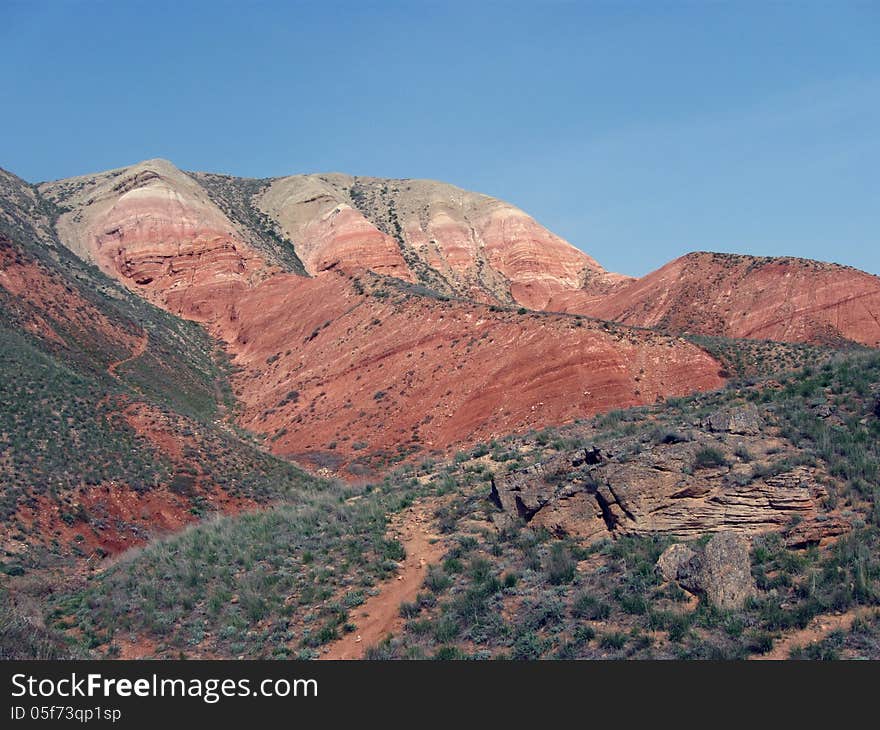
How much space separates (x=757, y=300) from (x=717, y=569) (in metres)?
53.1

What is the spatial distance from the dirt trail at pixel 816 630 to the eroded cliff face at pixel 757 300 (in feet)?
154

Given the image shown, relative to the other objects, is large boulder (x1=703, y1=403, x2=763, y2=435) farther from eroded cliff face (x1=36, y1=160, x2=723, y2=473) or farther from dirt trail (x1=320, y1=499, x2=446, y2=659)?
eroded cliff face (x1=36, y1=160, x2=723, y2=473)

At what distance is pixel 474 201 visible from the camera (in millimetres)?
99438

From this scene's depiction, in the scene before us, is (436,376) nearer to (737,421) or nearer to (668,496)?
(737,421)

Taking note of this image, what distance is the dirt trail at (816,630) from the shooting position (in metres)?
10.1

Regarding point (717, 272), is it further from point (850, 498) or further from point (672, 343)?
point (850, 498)

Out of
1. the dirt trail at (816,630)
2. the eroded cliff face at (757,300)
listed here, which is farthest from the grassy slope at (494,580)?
the eroded cliff face at (757,300)

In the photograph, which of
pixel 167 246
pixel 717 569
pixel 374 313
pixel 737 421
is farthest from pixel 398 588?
pixel 167 246

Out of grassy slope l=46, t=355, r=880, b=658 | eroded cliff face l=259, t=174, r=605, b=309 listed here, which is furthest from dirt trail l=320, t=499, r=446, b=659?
eroded cliff face l=259, t=174, r=605, b=309

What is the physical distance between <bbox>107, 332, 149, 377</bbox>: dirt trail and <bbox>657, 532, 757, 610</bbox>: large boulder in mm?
36332

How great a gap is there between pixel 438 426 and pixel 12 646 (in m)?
25.9

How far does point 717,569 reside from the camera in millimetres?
11742

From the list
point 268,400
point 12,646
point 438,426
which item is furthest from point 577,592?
point 268,400

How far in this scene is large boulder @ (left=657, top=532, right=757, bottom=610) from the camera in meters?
11.4
